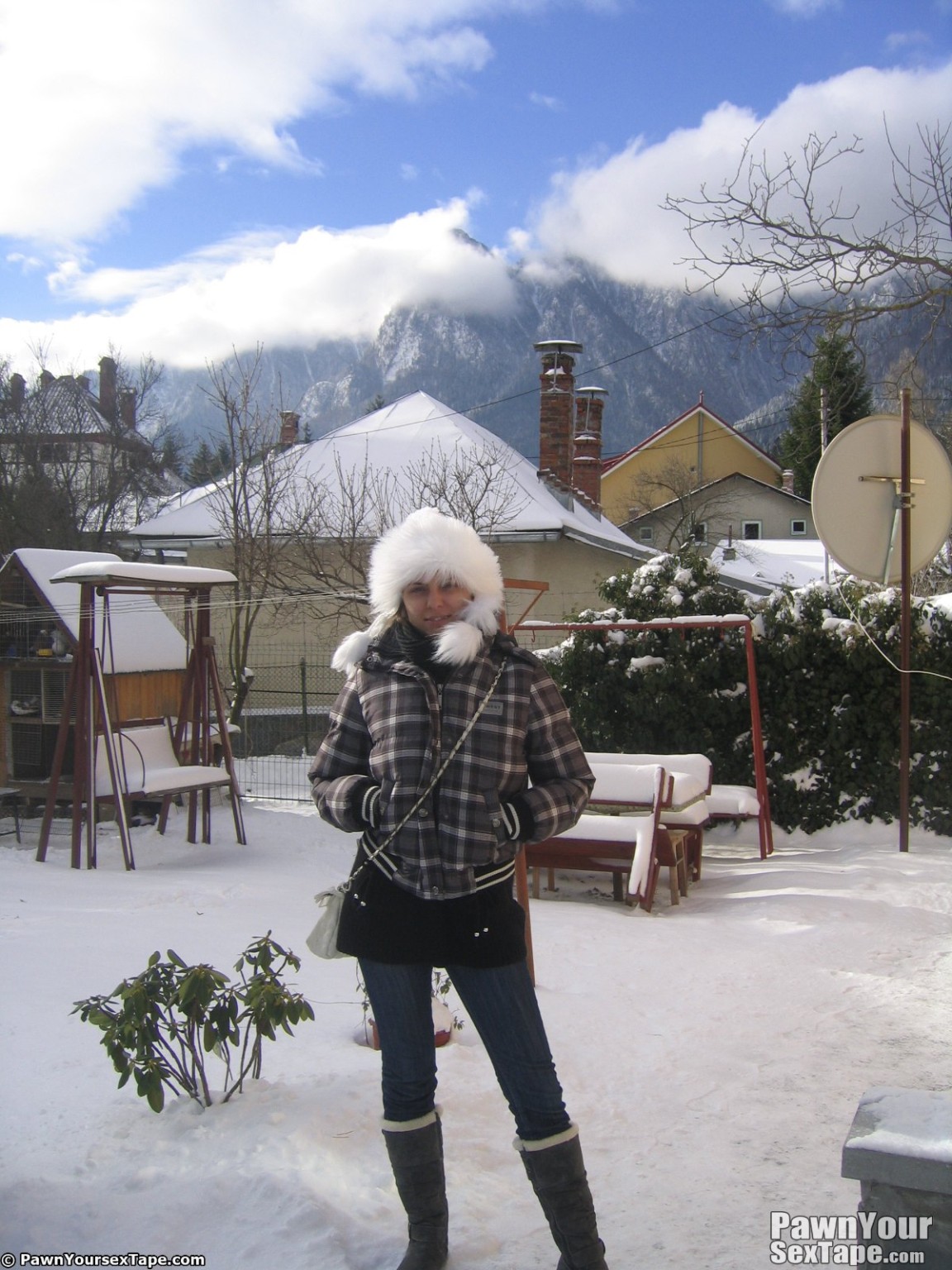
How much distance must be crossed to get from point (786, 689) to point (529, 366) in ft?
Answer: 404

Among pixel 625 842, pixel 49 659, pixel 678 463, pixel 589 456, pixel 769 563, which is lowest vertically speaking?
pixel 625 842

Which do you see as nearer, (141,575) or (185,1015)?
(185,1015)

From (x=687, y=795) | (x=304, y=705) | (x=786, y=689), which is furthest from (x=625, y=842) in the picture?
(x=304, y=705)

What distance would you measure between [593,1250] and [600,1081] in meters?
1.48

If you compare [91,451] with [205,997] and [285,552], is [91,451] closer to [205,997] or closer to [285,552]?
[285,552]

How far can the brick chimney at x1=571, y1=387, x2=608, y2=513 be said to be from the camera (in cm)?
2486

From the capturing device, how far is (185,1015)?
352cm

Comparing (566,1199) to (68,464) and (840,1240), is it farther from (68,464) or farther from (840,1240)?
(68,464)

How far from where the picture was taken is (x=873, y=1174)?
2.18 meters

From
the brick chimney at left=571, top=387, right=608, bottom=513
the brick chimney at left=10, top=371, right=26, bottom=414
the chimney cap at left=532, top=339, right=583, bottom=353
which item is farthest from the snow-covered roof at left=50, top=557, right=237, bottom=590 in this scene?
the brick chimney at left=10, top=371, right=26, bottom=414

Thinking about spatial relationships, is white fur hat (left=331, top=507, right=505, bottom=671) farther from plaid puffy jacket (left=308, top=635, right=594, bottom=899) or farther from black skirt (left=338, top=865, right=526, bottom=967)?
black skirt (left=338, top=865, right=526, bottom=967)

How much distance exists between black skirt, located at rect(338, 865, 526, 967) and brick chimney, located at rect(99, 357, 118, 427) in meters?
28.1

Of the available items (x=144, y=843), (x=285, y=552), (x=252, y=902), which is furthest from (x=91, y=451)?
(x=252, y=902)

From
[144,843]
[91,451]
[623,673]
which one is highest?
[91,451]
